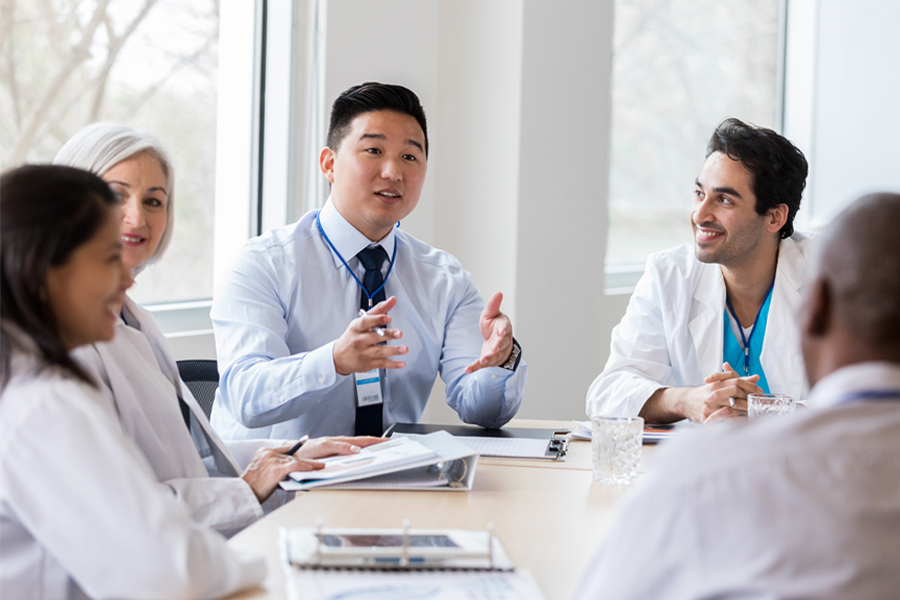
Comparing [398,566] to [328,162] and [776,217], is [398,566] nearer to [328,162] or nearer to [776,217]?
[328,162]

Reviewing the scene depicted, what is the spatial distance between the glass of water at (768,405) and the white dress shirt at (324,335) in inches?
23.1

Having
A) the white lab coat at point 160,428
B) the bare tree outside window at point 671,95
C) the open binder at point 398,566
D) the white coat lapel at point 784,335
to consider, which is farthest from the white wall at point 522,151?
the open binder at point 398,566

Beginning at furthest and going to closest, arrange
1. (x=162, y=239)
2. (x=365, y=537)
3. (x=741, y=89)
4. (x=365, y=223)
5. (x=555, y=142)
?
(x=741, y=89)
(x=555, y=142)
(x=365, y=223)
(x=162, y=239)
(x=365, y=537)

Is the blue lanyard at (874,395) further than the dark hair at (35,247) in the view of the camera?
No

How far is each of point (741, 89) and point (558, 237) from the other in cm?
268

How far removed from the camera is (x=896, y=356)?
0.76 meters

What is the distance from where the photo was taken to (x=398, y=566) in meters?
1.06

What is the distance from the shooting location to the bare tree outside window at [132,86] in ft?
8.28

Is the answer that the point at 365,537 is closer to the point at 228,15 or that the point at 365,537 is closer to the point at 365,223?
the point at 365,223

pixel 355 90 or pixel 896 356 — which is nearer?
pixel 896 356

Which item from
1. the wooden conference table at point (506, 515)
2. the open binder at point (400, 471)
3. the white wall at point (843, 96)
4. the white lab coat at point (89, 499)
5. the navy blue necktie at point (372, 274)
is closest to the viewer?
the white lab coat at point (89, 499)

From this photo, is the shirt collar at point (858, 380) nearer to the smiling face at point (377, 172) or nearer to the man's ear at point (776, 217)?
the smiling face at point (377, 172)

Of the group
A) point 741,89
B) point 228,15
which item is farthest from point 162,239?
point 741,89

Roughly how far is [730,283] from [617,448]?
1256mm
